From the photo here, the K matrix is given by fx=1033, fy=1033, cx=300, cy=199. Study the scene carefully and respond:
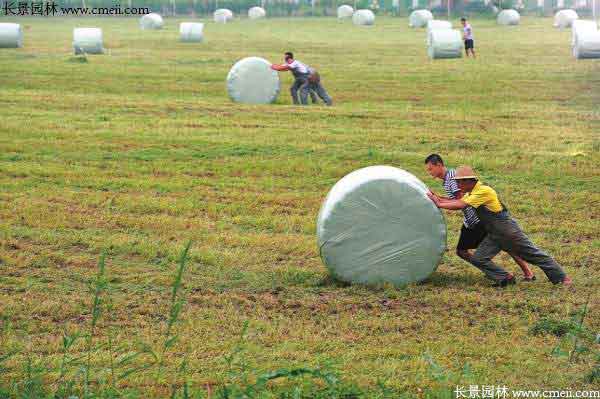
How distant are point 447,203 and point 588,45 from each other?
29094 millimetres

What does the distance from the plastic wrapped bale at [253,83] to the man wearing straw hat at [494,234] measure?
15765mm

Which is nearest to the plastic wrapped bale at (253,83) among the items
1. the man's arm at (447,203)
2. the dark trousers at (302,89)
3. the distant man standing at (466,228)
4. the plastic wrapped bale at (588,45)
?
→ the dark trousers at (302,89)

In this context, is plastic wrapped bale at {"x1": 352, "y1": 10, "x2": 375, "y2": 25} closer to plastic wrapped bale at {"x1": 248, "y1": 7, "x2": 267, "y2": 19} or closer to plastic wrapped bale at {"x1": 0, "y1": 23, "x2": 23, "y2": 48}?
plastic wrapped bale at {"x1": 248, "y1": 7, "x2": 267, "y2": 19}

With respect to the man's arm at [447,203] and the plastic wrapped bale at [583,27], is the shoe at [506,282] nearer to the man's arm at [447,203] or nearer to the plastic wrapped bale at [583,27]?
the man's arm at [447,203]

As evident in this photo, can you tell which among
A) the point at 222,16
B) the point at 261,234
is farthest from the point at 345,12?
the point at 261,234

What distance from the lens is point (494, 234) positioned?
11594 millimetres

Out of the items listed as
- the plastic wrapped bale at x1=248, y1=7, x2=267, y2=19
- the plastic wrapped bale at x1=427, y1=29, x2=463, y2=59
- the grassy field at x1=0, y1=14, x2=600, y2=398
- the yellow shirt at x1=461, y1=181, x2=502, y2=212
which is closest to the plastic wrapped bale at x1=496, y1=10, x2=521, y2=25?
the plastic wrapped bale at x1=248, y1=7, x2=267, y2=19

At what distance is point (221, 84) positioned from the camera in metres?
31.4

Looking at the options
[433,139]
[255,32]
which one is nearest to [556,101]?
[433,139]

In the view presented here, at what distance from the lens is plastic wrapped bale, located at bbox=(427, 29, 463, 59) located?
4081 cm

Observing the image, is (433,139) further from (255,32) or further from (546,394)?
(255,32)

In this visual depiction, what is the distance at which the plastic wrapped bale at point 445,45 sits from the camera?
40812mm

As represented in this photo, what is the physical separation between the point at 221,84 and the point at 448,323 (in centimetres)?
2193

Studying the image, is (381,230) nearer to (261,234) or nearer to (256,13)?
(261,234)
